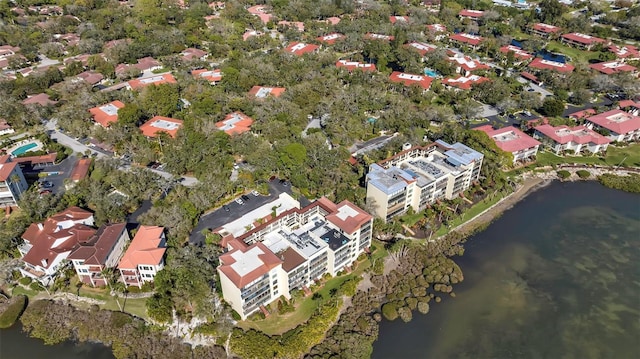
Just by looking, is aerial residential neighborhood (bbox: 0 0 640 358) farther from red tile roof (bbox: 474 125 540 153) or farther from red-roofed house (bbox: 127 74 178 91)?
red-roofed house (bbox: 127 74 178 91)

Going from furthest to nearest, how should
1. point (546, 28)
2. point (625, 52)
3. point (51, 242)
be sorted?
point (546, 28) < point (625, 52) < point (51, 242)

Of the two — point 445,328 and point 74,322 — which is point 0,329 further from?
point 445,328

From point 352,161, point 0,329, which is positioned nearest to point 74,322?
point 0,329

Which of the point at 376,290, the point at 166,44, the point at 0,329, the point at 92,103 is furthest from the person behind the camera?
the point at 166,44

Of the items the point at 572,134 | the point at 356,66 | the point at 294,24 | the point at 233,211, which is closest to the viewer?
the point at 233,211

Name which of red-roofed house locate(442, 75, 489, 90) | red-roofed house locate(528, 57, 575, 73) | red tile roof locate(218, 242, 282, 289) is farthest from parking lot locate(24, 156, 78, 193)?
red-roofed house locate(528, 57, 575, 73)

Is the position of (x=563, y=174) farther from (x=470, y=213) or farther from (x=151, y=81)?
(x=151, y=81)

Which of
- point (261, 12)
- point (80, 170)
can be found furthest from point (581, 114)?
point (261, 12)
